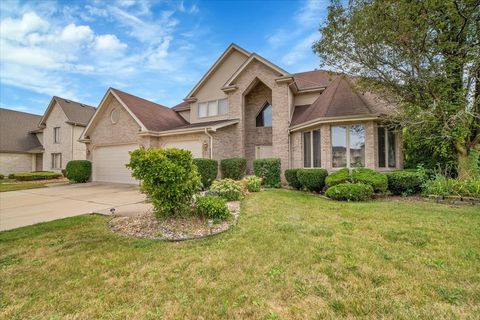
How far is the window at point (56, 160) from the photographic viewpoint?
82.0ft

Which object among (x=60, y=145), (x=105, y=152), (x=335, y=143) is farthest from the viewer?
(x=60, y=145)

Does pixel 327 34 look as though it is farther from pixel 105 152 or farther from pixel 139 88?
pixel 139 88

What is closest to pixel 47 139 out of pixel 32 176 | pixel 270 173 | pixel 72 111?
pixel 72 111

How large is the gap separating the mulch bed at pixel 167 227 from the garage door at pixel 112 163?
9978 millimetres

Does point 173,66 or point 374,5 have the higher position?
point 173,66

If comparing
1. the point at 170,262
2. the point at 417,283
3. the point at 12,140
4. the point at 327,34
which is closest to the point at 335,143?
the point at 327,34

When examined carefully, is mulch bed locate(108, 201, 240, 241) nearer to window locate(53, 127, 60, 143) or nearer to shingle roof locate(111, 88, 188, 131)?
shingle roof locate(111, 88, 188, 131)

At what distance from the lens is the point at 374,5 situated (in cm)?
836

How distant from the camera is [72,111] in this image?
2548 centimetres

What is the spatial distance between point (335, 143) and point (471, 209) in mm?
5617

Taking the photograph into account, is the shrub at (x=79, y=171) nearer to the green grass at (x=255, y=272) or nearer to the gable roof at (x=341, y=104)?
the green grass at (x=255, y=272)

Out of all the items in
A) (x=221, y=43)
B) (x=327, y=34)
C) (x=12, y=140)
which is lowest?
(x=12, y=140)

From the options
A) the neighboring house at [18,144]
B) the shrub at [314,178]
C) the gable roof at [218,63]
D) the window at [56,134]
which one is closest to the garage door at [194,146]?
the gable roof at [218,63]

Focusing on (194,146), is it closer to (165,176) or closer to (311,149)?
(311,149)
